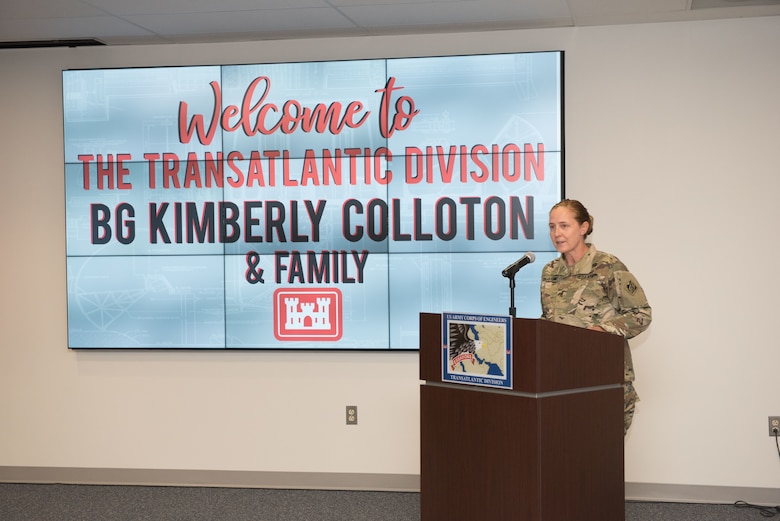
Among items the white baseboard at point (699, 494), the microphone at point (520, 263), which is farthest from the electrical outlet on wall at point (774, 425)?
the microphone at point (520, 263)

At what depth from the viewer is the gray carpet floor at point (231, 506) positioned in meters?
4.69

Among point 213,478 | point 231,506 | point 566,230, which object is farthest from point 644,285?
point 213,478

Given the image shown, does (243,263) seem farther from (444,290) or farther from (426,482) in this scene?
(426,482)

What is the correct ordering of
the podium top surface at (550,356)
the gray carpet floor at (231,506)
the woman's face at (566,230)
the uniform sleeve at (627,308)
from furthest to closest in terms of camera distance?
the gray carpet floor at (231,506), the woman's face at (566,230), the uniform sleeve at (627,308), the podium top surface at (550,356)

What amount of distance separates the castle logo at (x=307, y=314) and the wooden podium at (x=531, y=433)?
1.83m

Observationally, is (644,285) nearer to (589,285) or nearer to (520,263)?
(589,285)

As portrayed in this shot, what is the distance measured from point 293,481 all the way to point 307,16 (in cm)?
269

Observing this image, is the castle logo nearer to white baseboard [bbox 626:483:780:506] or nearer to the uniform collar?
the uniform collar

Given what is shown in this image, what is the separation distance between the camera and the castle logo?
520cm

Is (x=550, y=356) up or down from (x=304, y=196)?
down

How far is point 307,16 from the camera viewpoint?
4777 millimetres

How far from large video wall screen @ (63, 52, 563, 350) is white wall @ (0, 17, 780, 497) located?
14 cm

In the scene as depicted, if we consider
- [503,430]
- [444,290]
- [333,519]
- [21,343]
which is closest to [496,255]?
[444,290]

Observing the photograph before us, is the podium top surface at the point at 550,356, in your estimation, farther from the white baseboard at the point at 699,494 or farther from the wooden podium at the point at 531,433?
the white baseboard at the point at 699,494
